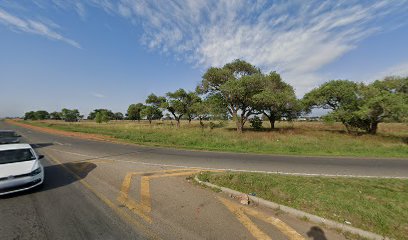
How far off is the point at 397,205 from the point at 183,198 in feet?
19.6

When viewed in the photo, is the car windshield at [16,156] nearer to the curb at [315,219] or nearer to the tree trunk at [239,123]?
the curb at [315,219]

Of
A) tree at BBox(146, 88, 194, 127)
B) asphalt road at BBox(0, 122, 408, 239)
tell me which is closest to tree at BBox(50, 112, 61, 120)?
tree at BBox(146, 88, 194, 127)

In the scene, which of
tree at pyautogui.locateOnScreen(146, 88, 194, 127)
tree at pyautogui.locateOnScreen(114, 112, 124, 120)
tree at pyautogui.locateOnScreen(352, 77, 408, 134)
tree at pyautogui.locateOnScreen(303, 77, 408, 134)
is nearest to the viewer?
tree at pyautogui.locateOnScreen(352, 77, 408, 134)

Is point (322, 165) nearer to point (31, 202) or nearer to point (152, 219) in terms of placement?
point (152, 219)

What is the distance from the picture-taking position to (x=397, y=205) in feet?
19.1

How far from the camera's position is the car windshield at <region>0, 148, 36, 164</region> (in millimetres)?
7141

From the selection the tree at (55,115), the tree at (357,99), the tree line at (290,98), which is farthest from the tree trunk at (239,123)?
the tree at (55,115)

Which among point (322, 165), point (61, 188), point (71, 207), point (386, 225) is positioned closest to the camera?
point (386, 225)

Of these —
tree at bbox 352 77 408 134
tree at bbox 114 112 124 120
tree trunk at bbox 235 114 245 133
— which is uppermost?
tree at bbox 114 112 124 120

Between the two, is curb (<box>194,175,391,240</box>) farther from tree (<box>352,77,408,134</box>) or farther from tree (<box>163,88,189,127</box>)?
tree (<box>163,88,189,127</box>)

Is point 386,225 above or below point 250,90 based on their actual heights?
below

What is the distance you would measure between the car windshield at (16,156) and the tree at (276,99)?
24.1 m

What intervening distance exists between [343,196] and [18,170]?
9.91m

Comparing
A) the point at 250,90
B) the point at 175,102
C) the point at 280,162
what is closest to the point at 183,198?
the point at 280,162
